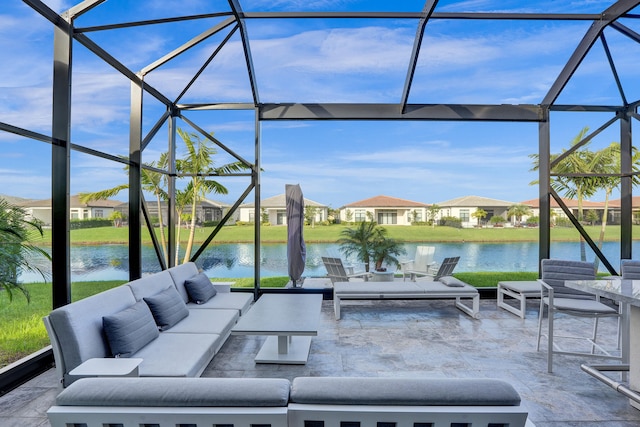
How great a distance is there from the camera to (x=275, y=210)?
316 inches

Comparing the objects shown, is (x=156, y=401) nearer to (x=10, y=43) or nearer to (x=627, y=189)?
(x=627, y=189)

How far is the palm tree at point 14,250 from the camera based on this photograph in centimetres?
377

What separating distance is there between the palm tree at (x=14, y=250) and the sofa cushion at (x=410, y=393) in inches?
140

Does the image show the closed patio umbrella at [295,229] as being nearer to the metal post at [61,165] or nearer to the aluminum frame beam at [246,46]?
the aluminum frame beam at [246,46]

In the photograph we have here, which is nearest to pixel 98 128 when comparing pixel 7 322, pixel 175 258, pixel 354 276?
pixel 7 322

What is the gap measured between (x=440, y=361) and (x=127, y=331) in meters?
3.15

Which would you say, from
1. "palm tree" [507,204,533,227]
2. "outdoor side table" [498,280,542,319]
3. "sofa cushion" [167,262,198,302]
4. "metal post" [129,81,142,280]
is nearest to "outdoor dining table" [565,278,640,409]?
"outdoor side table" [498,280,542,319]

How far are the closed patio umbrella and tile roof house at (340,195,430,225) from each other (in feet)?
7.79

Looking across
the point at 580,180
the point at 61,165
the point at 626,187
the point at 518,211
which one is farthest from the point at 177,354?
the point at 518,211

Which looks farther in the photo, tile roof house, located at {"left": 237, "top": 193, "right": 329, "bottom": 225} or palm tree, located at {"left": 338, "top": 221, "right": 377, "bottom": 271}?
palm tree, located at {"left": 338, "top": 221, "right": 377, "bottom": 271}

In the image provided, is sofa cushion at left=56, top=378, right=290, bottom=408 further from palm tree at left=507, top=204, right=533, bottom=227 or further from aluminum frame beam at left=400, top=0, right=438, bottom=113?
palm tree at left=507, top=204, right=533, bottom=227

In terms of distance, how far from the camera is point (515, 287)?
588cm

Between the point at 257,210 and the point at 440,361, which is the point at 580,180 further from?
the point at 257,210

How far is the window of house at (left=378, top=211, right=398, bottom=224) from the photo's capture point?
8497 mm
